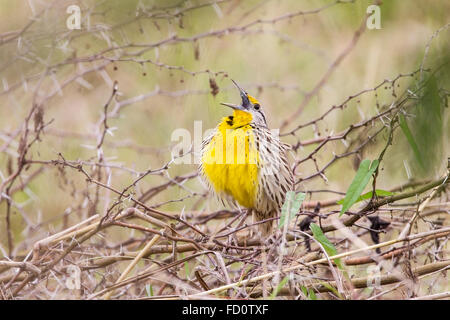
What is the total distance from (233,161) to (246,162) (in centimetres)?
5

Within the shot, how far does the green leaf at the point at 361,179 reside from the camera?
1.63 m

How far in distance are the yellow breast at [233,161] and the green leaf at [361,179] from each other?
2.74 feet

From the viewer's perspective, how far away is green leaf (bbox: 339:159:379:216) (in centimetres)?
163

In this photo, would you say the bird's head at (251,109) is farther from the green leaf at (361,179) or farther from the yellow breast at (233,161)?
the green leaf at (361,179)

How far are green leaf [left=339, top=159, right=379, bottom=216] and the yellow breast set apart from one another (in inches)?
32.9

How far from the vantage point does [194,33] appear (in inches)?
117

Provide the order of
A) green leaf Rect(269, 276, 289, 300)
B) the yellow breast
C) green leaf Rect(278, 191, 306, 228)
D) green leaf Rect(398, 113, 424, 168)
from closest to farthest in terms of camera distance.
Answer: green leaf Rect(398, 113, 424, 168)
green leaf Rect(269, 276, 289, 300)
green leaf Rect(278, 191, 306, 228)
the yellow breast

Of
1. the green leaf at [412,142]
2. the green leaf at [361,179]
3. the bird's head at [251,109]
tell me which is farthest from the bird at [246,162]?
the green leaf at [412,142]

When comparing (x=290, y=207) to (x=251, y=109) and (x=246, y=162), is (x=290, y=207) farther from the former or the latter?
(x=251, y=109)

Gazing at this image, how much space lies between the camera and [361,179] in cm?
165

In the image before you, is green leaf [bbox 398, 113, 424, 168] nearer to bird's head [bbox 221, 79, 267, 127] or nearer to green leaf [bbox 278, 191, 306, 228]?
green leaf [bbox 278, 191, 306, 228]

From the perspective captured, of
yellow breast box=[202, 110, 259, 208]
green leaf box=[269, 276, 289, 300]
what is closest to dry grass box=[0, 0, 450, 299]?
green leaf box=[269, 276, 289, 300]

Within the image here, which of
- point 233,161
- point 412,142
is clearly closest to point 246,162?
point 233,161
